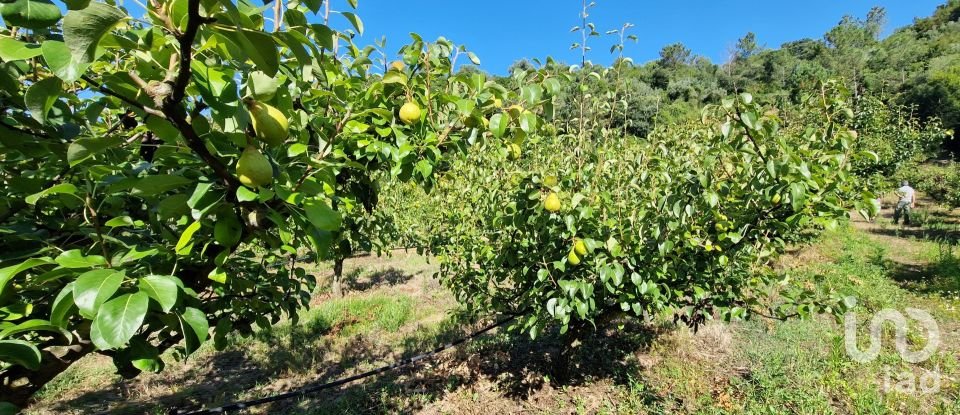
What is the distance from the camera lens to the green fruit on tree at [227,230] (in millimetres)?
992

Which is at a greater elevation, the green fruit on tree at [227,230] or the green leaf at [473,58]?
the green leaf at [473,58]

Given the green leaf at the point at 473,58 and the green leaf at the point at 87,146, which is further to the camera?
the green leaf at the point at 473,58

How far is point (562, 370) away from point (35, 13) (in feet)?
13.9

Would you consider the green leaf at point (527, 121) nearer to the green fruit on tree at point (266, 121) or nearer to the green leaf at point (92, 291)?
the green fruit on tree at point (266, 121)

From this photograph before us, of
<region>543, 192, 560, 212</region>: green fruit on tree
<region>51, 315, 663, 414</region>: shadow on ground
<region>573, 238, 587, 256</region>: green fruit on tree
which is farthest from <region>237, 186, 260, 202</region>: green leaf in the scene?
<region>51, 315, 663, 414</region>: shadow on ground

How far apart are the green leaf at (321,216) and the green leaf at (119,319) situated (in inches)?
12.5

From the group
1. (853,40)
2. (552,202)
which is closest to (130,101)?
(552,202)

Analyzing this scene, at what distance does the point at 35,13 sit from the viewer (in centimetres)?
55

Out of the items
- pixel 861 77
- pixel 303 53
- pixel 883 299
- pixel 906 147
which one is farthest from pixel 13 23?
pixel 861 77

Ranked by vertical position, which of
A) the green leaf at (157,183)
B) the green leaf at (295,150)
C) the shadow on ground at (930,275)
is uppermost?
the green leaf at (295,150)

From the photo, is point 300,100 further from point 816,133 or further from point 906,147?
point 906,147

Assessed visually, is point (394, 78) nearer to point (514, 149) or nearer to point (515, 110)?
point (515, 110)

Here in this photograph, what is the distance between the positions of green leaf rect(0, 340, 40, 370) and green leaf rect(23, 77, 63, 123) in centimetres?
55

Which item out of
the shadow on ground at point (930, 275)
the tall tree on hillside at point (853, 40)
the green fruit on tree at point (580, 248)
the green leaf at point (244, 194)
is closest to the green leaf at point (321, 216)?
the green leaf at point (244, 194)
